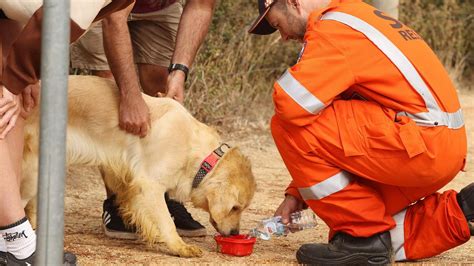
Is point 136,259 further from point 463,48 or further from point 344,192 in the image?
point 463,48

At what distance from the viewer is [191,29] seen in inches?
222

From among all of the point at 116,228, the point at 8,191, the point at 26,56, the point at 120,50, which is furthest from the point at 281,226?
the point at 26,56

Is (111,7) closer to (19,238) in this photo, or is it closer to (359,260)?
(19,238)

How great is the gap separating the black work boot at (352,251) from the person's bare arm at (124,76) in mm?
1057

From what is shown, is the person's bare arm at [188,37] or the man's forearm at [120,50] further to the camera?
the person's bare arm at [188,37]

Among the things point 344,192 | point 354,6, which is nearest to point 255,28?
point 354,6

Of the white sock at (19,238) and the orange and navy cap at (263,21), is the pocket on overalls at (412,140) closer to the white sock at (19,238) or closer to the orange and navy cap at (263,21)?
the orange and navy cap at (263,21)

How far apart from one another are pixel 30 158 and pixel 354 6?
1807 mm

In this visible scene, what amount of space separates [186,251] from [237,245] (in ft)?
0.85

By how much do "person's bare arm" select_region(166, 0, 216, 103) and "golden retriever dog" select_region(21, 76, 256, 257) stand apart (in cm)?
29

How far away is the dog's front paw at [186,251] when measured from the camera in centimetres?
493

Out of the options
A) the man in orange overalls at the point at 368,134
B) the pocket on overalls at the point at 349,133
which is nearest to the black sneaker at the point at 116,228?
the man in orange overalls at the point at 368,134

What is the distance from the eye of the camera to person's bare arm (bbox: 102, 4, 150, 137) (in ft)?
16.3

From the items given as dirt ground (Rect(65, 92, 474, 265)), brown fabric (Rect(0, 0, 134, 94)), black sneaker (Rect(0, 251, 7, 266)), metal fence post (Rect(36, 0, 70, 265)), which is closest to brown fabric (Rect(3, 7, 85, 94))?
brown fabric (Rect(0, 0, 134, 94))
